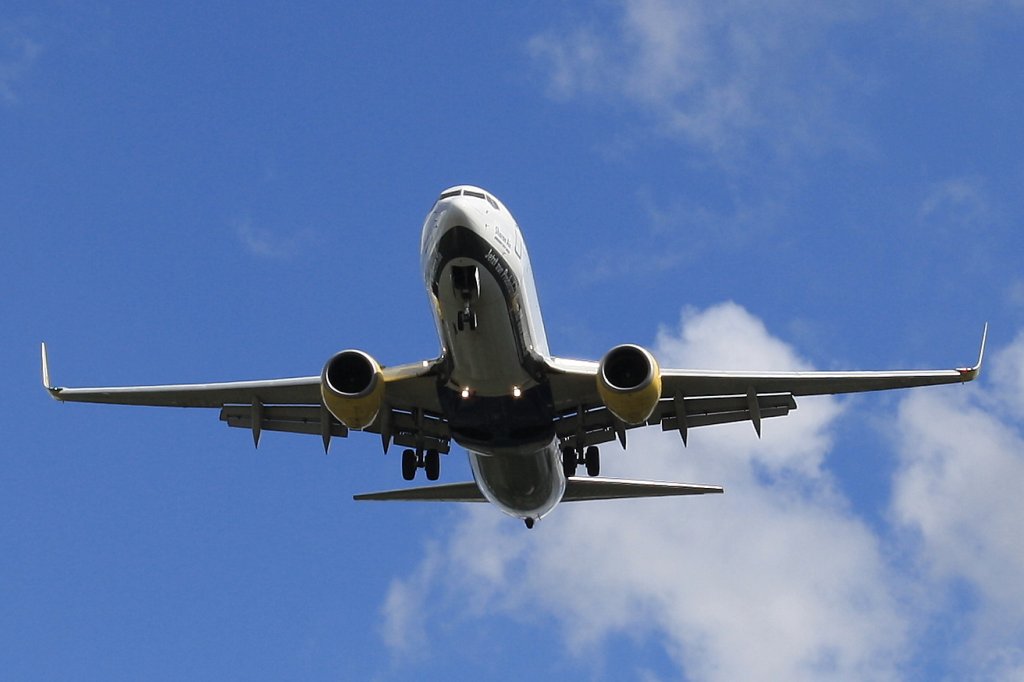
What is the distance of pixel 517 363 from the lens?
2820 centimetres

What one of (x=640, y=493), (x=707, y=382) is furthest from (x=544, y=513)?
(x=707, y=382)

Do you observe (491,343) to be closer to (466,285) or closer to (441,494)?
(466,285)

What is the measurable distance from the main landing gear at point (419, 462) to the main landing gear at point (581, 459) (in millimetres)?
2719

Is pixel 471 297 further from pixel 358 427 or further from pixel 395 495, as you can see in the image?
pixel 395 495

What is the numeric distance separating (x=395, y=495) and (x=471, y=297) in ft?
26.3

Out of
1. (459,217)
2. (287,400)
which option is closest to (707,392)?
(459,217)

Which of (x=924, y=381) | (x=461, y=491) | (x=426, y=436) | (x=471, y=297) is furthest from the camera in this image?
(x=461, y=491)

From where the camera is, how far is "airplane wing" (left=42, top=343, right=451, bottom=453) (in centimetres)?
3052

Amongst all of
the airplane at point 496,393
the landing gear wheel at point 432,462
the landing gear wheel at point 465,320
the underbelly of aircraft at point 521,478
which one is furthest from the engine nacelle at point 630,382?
the landing gear wheel at point 432,462

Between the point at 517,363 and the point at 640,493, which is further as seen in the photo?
the point at 640,493

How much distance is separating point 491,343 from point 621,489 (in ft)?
25.0

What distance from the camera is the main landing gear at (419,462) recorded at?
1272 inches

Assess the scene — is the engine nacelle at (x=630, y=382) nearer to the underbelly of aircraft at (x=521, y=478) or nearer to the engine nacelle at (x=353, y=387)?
the underbelly of aircraft at (x=521, y=478)

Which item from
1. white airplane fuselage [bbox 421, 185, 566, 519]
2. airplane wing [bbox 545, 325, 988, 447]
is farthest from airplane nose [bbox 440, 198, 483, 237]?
airplane wing [bbox 545, 325, 988, 447]
